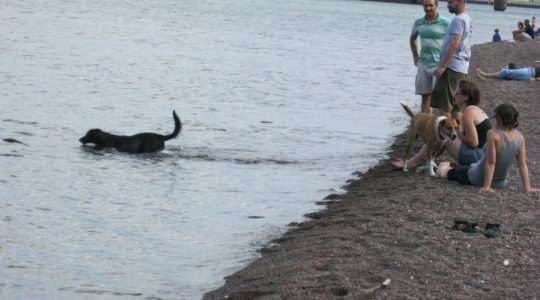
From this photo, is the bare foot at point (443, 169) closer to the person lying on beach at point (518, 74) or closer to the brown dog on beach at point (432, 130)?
the brown dog on beach at point (432, 130)

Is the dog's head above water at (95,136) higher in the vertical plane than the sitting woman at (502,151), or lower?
lower

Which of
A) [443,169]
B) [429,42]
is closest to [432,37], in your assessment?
[429,42]

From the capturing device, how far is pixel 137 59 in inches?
1387

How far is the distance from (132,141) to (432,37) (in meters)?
4.95

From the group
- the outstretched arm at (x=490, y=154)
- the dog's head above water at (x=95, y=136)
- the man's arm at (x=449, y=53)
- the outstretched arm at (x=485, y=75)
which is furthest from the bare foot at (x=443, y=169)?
the outstretched arm at (x=485, y=75)

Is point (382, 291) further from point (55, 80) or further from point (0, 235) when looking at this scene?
point (55, 80)

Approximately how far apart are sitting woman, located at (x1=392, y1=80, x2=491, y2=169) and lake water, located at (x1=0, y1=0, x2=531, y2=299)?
1854mm

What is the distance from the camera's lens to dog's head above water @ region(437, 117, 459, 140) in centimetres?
1080

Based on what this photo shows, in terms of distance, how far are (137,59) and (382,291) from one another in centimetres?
2896

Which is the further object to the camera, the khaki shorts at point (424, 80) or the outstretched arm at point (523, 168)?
the khaki shorts at point (424, 80)

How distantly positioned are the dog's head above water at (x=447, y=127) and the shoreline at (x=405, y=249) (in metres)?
0.52

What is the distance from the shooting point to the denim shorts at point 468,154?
36.3 ft

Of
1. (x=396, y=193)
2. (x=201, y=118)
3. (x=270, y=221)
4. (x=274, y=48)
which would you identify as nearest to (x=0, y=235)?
(x=270, y=221)

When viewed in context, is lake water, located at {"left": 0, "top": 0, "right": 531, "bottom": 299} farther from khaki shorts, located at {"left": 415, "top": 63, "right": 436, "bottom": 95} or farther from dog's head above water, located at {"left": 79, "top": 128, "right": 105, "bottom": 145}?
khaki shorts, located at {"left": 415, "top": 63, "right": 436, "bottom": 95}
